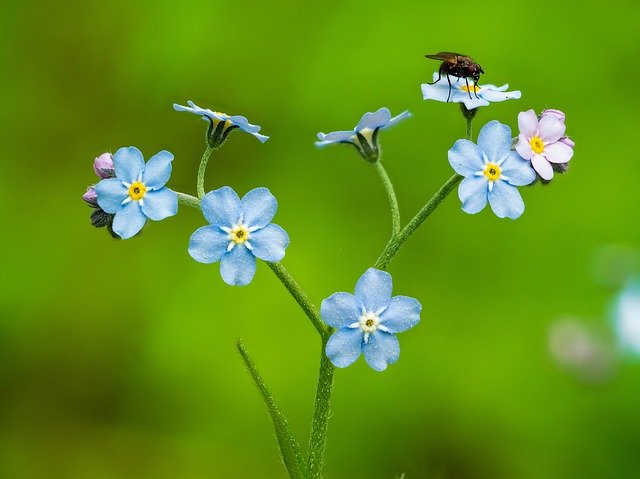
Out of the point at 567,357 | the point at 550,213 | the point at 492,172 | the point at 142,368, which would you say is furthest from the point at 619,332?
the point at 492,172

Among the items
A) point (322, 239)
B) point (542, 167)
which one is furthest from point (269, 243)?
point (322, 239)

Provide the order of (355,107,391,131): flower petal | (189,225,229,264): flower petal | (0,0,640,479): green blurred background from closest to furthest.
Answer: (189,225,229,264): flower petal, (355,107,391,131): flower petal, (0,0,640,479): green blurred background

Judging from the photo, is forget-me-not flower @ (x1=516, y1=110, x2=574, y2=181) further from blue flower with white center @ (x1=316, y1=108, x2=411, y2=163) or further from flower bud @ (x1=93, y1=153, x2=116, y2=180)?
flower bud @ (x1=93, y1=153, x2=116, y2=180)

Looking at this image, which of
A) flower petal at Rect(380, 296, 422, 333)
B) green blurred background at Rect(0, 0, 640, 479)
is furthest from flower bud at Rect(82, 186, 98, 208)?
green blurred background at Rect(0, 0, 640, 479)

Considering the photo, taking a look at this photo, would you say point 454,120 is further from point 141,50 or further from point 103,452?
point 103,452

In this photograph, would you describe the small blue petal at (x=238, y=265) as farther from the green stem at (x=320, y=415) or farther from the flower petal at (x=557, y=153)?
the flower petal at (x=557, y=153)

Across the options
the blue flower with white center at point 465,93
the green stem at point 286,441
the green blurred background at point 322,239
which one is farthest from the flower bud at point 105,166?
the green blurred background at point 322,239

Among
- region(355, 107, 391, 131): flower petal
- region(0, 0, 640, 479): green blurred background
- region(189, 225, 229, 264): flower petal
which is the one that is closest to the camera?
region(189, 225, 229, 264): flower petal
